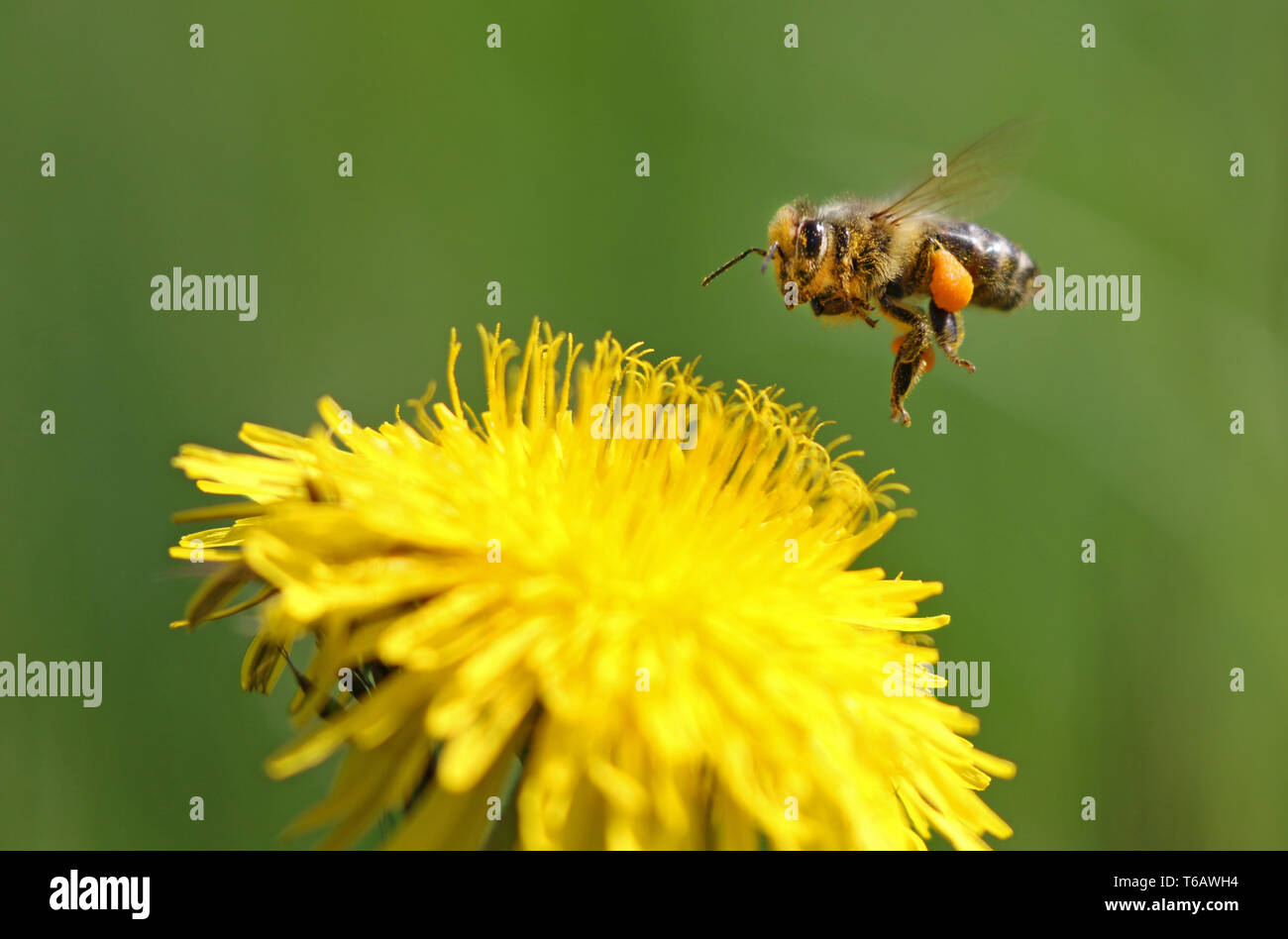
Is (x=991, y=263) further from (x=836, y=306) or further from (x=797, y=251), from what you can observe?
(x=797, y=251)

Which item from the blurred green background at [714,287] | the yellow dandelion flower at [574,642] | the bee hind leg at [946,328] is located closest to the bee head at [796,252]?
the bee hind leg at [946,328]

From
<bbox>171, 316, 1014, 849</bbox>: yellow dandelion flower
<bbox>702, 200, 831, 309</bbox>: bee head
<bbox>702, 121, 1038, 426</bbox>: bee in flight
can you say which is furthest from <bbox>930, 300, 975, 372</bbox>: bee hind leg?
<bbox>171, 316, 1014, 849</bbox>: yellow dandelion flower

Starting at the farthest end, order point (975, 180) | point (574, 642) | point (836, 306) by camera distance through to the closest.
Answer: point (975, 180) < point (836, 306) < point (574, 642)

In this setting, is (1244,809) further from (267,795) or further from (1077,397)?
(267,795)

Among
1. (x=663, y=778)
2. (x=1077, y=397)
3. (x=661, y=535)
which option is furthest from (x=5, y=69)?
(x=1077, y=397)

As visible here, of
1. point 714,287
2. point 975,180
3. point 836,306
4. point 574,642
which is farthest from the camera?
point 714,287

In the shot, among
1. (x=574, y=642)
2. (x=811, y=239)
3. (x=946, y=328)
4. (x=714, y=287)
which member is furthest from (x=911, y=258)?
(x=574, y=642)

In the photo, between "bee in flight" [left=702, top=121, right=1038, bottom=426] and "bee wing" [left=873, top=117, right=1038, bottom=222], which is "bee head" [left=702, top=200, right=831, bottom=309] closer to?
"bee in flight" [left=702, top=121, right=1038, bottom=426]
